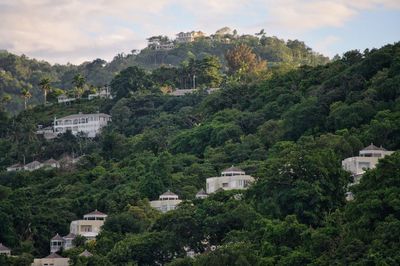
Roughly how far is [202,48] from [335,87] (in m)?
97.0

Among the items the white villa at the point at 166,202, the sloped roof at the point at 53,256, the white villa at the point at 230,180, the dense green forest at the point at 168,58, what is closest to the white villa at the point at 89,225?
the white villa at the point at 166,202

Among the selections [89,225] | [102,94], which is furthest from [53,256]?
[102,94]

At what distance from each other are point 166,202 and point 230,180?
4394 millimetres

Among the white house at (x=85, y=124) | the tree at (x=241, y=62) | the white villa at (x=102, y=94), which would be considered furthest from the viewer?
the tree at (x=241, y=62)

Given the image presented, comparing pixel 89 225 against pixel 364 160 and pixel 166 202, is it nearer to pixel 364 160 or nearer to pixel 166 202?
pixel 166 202

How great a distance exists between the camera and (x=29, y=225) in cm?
8662

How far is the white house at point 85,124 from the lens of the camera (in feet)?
400

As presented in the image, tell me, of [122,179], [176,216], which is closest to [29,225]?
[122,179]

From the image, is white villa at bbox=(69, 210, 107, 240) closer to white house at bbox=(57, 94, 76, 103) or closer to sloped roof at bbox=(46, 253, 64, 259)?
sloped roof at bbox=(46, 253, 64, 259)

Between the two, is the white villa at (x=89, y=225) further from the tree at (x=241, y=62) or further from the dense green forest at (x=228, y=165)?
the tree at (x=241, y=62)

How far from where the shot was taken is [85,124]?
12250 cm

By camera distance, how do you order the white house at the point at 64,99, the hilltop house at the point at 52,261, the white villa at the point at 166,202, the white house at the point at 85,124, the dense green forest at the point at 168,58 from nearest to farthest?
the hilltop house at the point at 52,261, the white villa at the point at 166,202, the white house at the point at 85,124, the white house at the point at 64,99, the dense green forest at the point at 168,58

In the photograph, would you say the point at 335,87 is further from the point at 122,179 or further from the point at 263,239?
the point at 263,239

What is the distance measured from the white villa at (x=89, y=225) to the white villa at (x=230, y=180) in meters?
6.98
